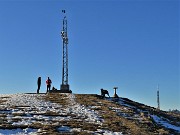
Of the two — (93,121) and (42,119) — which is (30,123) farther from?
(93,121)

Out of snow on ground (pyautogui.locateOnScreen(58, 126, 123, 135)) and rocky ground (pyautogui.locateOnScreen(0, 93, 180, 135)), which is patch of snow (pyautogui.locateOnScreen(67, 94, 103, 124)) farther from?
snow on ground (pyautogui.locateOnScreen(58, 126, 123, 135))

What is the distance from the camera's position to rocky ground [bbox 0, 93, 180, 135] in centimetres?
2209

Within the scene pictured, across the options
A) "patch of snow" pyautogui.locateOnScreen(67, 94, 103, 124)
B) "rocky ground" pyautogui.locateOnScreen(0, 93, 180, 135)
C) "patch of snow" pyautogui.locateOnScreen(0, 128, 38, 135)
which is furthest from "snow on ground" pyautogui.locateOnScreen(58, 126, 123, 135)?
"patch of snow" pyautogui.locateOnScreen(67, 94, 103, 124)

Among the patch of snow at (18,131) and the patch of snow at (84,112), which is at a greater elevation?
the patch of snow at (84,112)

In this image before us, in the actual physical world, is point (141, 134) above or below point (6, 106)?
below

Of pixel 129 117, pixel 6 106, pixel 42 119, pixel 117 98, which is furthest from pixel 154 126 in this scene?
pixel 117 98

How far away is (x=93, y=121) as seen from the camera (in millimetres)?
25000

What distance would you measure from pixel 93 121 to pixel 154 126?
4.10 meters

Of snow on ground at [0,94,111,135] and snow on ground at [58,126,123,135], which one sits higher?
snow on ground at [0,94,111,135]

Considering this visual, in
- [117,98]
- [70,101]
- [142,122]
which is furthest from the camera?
[117,98]

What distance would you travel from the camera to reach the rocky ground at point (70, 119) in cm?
2209

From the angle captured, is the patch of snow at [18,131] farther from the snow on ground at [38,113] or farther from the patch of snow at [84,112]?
the patch of snow at [84,112]

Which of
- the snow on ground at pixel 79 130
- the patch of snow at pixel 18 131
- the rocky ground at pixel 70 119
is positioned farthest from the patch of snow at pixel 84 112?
the patch of snow at pixel 18 131

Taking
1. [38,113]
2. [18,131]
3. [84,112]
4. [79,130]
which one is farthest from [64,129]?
[84,112]
